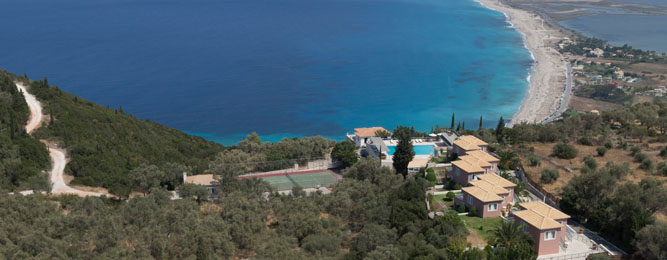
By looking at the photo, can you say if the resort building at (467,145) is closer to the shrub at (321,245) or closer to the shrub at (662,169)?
the shrub at (662,169)

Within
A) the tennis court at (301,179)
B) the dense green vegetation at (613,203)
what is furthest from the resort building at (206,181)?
the dense green vegetation at (613,203)

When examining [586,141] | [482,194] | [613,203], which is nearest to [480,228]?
[482,194]

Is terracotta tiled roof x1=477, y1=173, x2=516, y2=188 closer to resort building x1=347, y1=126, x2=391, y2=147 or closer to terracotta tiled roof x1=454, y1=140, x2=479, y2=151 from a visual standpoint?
terracotta tiled roof x1=454, y1=140, x2=479, y2=151

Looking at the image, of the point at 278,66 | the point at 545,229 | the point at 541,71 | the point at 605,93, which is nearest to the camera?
the point at 545,229

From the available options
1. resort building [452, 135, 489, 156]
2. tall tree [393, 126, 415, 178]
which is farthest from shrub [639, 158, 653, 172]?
tall tree [393, 126, 415, 178]

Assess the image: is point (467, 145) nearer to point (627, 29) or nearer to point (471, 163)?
point (471, 163)
